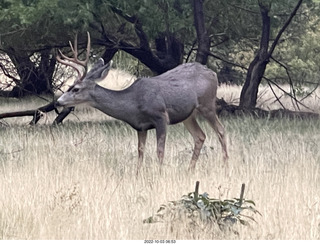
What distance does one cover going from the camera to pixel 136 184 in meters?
8.36

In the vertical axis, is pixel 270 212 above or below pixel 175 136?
below

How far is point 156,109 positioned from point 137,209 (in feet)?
11.2

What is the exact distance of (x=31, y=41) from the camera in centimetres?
1664

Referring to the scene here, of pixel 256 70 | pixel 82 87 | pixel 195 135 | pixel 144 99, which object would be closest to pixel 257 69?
pixel 256 70

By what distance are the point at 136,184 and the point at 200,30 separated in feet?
26.4

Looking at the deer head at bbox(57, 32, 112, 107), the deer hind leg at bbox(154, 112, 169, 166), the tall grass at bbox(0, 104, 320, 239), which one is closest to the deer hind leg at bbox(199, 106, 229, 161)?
the tall grass at bbox(0, 104, 320, 239)

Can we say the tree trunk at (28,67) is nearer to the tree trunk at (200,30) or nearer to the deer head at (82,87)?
the tree trunk at (200,30)

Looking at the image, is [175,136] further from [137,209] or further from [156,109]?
[137,209]

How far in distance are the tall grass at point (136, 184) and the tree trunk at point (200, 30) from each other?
3415 millimetres

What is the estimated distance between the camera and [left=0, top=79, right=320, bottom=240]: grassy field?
6484 mm

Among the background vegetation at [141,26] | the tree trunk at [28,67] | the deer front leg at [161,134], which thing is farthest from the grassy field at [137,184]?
the tree trunk at [28,67]

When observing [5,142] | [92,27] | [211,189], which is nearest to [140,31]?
[92,27]

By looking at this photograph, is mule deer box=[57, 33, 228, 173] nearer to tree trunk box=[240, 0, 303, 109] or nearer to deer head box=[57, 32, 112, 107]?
deer head box=[57, 32, 112, 107]

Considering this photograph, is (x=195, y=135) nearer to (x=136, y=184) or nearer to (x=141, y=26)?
(x=136, y=184)
